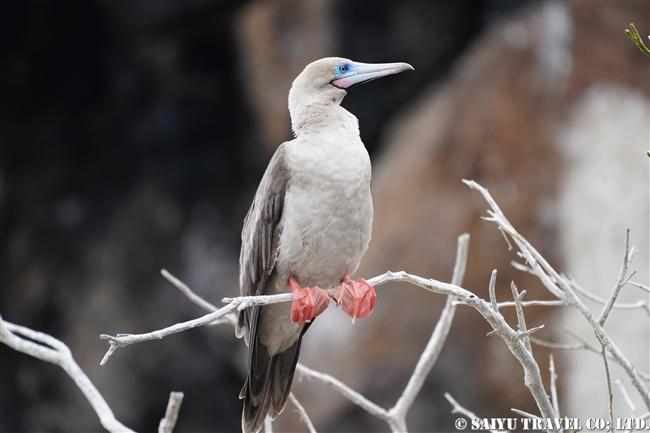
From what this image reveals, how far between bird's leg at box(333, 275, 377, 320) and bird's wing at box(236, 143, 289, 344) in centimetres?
39

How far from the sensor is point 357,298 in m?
3.20

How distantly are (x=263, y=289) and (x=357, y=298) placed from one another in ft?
1.88

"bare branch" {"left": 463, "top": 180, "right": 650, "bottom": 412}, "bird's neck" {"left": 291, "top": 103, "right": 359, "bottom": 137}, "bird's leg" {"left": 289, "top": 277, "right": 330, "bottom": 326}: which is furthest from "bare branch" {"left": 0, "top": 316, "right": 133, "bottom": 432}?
"bare branch" {"left": 463, "top": 180, "right": 650, "bottom": 412}

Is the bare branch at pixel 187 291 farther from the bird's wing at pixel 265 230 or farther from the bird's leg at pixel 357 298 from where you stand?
the bird's leg at pixel 357 298

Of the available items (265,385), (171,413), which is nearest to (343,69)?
(265,385)

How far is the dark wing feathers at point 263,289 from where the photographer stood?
11.0 ft

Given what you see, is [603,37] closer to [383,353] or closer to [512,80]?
[512,80]

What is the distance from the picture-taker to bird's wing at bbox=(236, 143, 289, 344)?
3.34 m

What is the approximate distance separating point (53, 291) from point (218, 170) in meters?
2.63

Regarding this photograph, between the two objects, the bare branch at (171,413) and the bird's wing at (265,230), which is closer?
the bare branch at (171,413)

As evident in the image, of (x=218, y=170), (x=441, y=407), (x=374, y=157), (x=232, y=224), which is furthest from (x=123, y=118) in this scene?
(x=441, y=407)

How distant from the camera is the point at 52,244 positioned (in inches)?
350

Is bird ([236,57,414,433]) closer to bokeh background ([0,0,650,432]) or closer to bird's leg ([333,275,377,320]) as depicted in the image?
bird's leg ([333,275,377,320])

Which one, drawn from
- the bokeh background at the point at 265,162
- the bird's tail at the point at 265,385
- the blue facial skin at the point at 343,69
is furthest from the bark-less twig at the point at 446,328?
the bokeh background at the point at 265,162
